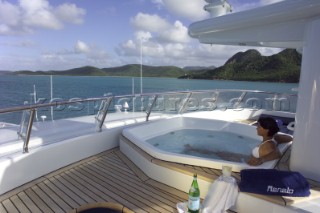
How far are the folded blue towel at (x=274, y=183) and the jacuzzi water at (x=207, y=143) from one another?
64.8 inches

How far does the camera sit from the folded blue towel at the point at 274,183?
202 centimetres

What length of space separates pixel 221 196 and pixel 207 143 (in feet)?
7.92

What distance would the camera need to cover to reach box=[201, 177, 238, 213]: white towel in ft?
6.93

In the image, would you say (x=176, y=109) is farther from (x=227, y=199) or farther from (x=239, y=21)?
(x=227, y=199)

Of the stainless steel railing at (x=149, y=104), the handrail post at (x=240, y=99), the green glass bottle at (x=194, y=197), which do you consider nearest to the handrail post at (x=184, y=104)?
the stainless steel railing at (x=149, y=104)

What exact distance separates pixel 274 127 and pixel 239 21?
1295 mm

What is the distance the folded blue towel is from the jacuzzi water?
5.40 ft

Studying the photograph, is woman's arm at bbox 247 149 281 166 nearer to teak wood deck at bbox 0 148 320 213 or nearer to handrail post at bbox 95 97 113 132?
teak wood deck at bbox 0 148 320 213

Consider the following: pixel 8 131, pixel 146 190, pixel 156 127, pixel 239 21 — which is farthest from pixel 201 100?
pixel 8 131

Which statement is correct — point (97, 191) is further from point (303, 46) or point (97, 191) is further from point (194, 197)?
point (303, 46)

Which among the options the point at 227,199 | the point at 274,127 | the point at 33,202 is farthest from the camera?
the point at 274,127

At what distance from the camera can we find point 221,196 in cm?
215

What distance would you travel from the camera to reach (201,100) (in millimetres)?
6078

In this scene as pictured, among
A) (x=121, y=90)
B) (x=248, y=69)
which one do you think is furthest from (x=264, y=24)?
(x=121, y=90)
